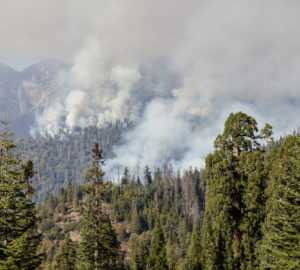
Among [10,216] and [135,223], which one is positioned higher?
[135,223]

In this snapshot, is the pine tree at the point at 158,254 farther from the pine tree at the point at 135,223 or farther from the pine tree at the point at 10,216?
the pine tree at the point at 135,223

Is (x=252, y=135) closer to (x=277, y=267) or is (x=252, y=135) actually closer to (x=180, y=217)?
(x=277, y=267)

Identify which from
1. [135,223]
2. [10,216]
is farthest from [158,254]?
[135,223]

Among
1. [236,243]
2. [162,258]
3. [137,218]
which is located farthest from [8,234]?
[137,218]

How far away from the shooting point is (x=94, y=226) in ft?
101

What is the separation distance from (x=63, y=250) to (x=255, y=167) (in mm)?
45885

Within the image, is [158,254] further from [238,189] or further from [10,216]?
[10,216]

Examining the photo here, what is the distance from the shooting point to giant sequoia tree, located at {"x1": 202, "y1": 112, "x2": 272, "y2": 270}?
26.8 metres

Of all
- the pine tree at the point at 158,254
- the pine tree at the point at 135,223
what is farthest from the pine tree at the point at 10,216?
the pine tree at the point at 135,223

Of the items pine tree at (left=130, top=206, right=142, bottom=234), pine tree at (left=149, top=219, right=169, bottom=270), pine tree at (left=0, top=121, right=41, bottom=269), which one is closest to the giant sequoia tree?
pine tree at (left=0, top=121, right=41, bottom=269)

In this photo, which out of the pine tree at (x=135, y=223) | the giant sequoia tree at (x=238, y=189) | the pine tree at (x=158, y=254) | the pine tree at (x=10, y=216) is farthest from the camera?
the pine tree at (x=135, y=223)

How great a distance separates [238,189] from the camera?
27828mm

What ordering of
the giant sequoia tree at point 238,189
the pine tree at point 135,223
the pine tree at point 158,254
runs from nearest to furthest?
the giant sequoia tree at point 238,189 → the pine tree at point 158,254 → the pine tree at point 135,223

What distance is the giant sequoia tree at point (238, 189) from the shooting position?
26.8 meters
